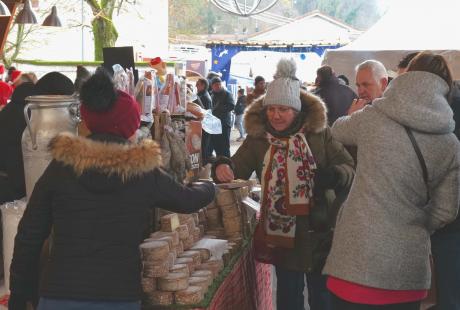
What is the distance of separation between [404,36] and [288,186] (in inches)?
225

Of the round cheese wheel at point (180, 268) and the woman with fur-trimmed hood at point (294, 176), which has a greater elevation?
the woman with fur-trimmed hood at point (294, 176)

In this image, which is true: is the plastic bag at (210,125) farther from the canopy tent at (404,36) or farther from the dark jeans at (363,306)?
the canopy tent at (404,36)

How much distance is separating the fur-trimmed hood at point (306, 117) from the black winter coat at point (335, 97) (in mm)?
3630

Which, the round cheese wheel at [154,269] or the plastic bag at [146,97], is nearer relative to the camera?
the round cheese wheel at [154,269]

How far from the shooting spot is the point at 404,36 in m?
8.55

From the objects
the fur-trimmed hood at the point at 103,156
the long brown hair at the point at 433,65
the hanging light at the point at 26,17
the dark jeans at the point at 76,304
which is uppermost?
the hanging light at the point at 26,17

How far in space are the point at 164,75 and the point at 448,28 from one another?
5209 mm

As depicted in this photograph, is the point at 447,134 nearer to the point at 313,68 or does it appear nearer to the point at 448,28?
the point at 448,28

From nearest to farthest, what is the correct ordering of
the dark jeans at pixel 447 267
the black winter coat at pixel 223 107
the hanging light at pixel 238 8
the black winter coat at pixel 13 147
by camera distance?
the dark jeans at pixel 447 267
the black winter coat at pixel 13 147
the hanging light at pixel 238 8
the black winter coat at pixel 223 107

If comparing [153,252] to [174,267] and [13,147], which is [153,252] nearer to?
[174,267]

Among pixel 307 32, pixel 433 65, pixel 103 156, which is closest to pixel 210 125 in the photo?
pixel 433 65

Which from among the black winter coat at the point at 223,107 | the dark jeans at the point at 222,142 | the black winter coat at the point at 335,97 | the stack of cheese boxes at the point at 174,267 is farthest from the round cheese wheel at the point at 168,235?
the black winter coat at the point at 223,107

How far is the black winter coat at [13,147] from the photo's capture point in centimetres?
402

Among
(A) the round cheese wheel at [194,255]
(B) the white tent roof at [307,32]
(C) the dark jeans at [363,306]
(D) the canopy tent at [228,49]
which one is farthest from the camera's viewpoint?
(B) the white tent roof at [307,32]
